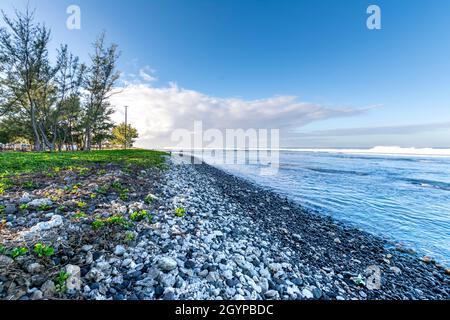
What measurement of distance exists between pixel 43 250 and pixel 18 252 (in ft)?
0.92

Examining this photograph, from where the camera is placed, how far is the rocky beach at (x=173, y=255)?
2.71 m

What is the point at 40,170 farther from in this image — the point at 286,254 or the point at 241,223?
the point at 286,254

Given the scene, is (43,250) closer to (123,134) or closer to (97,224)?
(97,224)

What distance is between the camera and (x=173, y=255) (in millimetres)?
3590

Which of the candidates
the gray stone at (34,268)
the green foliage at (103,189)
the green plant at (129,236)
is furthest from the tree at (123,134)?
the gray stone at (34,268)

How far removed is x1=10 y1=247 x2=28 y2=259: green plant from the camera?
107 inches

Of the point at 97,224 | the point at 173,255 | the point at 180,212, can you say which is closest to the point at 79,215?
the point at 97,224

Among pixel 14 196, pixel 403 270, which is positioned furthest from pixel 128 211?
pixel 403 270

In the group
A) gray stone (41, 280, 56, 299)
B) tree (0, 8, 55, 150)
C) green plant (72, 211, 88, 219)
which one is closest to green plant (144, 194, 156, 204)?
green plant (72, 211, 88, 219)
